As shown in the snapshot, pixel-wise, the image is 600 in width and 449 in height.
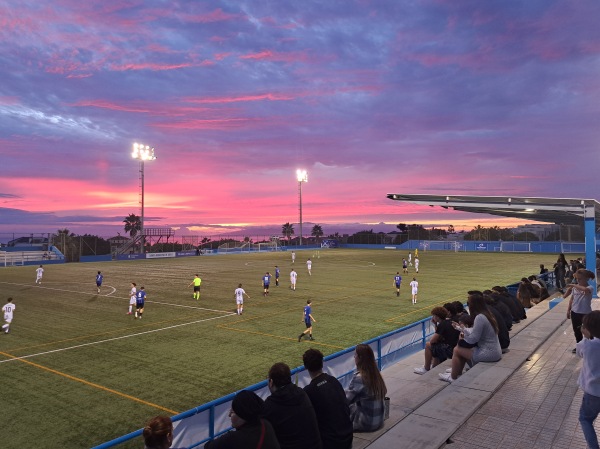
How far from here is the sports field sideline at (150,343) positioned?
10305 mm

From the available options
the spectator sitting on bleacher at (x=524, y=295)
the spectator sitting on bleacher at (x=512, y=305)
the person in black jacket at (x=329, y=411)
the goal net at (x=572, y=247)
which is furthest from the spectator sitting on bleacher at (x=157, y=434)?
the goal net at (x=572, y=247)

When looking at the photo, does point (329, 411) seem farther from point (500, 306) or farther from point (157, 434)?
point (500, 306)

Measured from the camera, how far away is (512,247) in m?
82.9

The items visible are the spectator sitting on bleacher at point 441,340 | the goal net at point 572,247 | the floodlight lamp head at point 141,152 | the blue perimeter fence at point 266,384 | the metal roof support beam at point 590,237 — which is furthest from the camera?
the goal net at point 572,247

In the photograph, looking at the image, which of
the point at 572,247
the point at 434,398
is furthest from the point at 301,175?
the point at 434,398

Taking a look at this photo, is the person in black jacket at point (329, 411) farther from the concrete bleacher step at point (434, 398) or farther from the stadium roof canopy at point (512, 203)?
the stadium roof canopy at point (512, 203)

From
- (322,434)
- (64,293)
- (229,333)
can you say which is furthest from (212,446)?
(64,293)

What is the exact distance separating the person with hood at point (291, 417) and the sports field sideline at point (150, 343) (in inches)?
239

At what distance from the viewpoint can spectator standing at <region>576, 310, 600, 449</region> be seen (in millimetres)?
4922

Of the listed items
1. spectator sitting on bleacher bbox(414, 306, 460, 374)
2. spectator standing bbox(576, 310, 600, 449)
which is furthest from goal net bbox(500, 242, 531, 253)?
spectator standing bbox(576, 310, 600, 449)

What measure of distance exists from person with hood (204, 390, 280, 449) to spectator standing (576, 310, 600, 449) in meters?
3.77

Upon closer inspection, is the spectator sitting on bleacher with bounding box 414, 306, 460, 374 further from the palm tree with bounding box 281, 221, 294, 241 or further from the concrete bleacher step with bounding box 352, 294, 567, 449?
the palm tree with bounding box 281, 221, 294, 241

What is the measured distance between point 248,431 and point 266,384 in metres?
3.86

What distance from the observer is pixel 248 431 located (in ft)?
12.9
